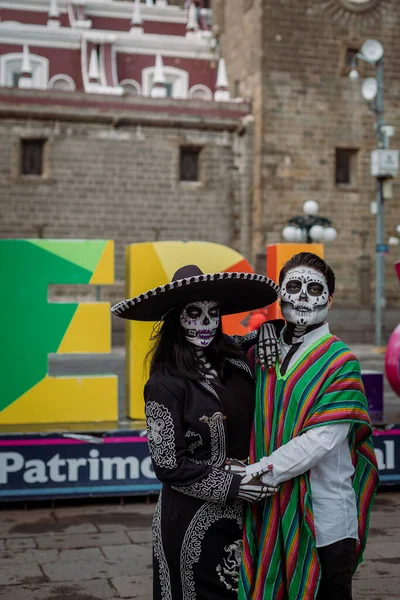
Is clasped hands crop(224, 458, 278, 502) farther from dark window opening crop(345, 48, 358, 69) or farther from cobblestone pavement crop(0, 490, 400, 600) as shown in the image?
dark window opening crop(345, 48, 358, 69)

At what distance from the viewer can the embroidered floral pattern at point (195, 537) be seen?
10.6 ft

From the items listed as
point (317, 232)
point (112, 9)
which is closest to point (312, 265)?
point (317, 232)

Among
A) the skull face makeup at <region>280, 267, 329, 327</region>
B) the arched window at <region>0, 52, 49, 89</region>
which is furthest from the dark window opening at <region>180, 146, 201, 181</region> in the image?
the skull face makeup at <region>280, 267, 329, 327</region>

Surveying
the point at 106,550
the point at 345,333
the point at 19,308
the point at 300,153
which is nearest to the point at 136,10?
the point at 300,153

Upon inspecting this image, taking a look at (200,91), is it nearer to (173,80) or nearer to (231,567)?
(173,80)

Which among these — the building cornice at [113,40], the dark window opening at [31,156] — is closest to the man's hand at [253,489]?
the dark window opening at [31,156]

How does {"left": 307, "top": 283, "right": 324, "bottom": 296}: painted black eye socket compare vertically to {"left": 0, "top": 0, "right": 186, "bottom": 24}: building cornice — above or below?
below

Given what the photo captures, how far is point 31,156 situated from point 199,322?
24.4 m

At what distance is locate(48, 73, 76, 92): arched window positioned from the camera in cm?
2972

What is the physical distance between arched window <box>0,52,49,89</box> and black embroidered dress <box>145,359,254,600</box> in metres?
27.1

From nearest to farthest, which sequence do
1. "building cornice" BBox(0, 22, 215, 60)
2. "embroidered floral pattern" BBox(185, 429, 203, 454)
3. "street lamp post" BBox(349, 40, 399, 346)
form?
"embroidered floral pattern" BBox(185, 429, 203, 454) → "street lamp post" BBox(349, 40, 399, 346) → "building cornice" BBox(0, 22, 215, 60)

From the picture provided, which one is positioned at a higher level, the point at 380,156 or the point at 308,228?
the point at 380,156

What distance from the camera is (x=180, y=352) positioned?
3.34 metres

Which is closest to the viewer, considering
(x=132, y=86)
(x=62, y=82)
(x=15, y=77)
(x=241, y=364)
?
(x=241, y=364)
